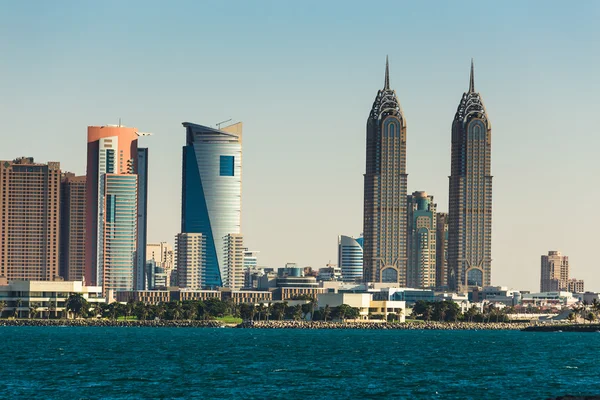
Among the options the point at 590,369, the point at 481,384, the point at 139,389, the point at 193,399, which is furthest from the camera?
the point at 590,369

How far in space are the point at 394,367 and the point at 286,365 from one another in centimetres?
1478

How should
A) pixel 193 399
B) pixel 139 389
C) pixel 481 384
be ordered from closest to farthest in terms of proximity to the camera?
pixel 193 399, pixel 139 389, pixel 481 384

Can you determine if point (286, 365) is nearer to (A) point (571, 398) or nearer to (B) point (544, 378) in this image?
(B) point (544, 378)

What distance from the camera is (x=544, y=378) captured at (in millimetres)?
170625

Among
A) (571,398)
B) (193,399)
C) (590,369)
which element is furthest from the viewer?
(590,369)

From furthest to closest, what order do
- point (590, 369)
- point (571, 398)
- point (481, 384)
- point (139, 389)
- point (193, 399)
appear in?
point (590, 369)
point (481, 384)
point (139, 389)
point (193, 399)
point (571, 398)

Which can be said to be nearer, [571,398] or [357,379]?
[571,398]

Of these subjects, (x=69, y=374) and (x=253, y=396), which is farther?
(x=69, y=374)

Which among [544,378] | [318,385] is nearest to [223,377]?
[318,385]

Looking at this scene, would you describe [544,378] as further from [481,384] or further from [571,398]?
[571,398]

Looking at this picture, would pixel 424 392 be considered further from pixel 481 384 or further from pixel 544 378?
pixel 544 378

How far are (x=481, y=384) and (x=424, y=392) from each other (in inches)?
523

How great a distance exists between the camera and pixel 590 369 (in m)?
190

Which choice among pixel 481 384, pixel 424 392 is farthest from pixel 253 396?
pixel 481 384
